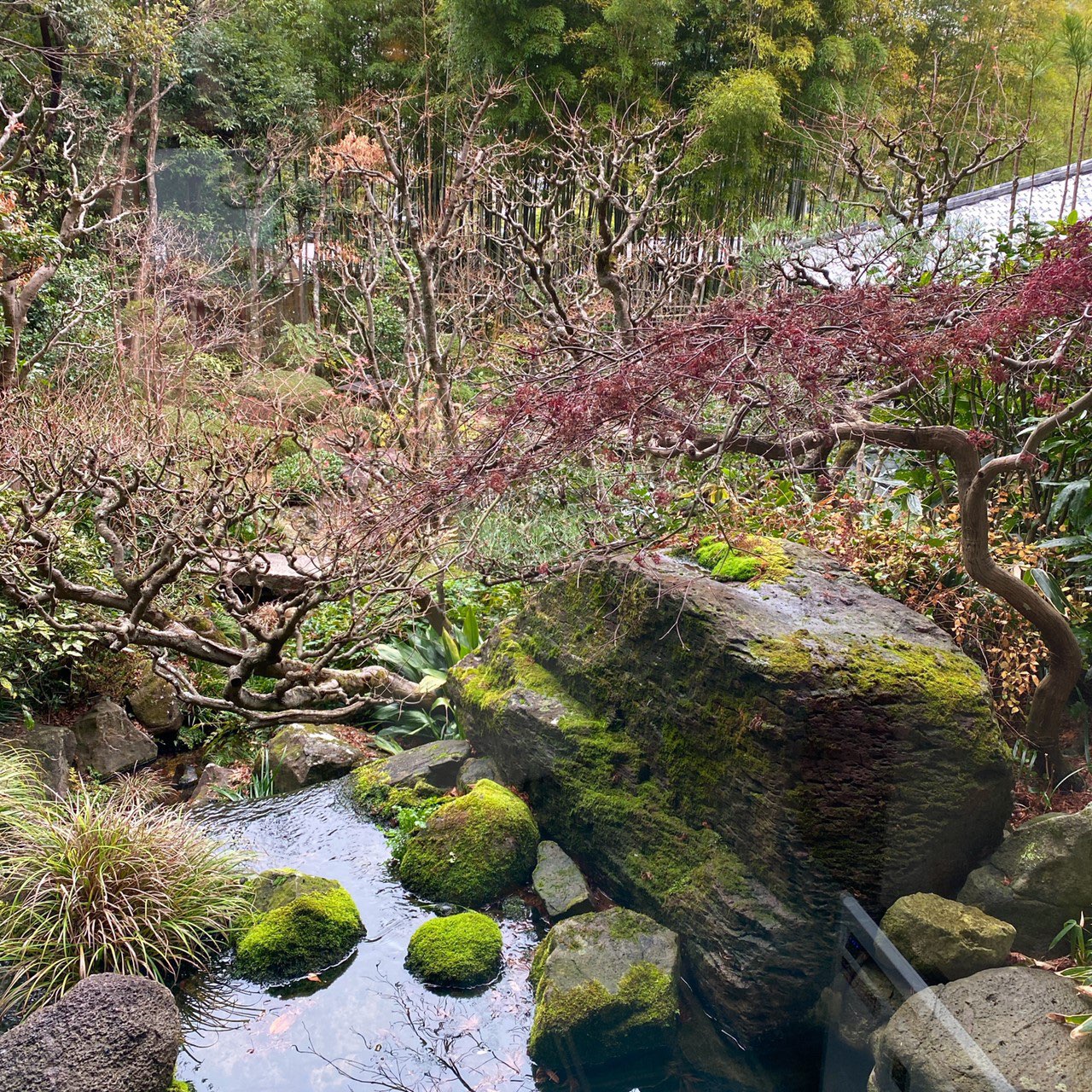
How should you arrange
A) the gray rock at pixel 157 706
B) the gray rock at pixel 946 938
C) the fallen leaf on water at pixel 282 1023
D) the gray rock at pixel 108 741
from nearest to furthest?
the gray rock at pixel 946 938 → the fallen leaf on water at pixel 282 1023 → the gray rock at pixel 108 741 → the gray rock at pixel 157 706

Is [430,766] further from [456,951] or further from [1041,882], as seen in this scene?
[1041,882]

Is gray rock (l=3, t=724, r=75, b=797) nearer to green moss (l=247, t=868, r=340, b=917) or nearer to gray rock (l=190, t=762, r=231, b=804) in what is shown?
gray rock (l=190, t=762, r=231, b=804)

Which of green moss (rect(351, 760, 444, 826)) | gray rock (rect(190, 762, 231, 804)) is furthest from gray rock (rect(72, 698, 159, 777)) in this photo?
green moss (rect(351, 760, 444, 826))

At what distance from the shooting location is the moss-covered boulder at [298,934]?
3201 mm

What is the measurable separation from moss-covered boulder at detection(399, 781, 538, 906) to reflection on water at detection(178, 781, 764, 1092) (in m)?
0.10

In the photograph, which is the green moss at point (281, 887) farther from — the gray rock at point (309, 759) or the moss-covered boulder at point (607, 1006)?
the moss-covered boulder at point (607, 1006)

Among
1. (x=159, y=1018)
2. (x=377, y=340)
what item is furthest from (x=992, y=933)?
(x=377, y=340)

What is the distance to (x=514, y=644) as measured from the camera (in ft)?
13.5

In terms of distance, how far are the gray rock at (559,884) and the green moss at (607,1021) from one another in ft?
1.64

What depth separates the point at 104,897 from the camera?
125 inches

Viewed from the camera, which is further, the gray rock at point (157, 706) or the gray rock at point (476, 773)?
the gray rock at point (157, 706)

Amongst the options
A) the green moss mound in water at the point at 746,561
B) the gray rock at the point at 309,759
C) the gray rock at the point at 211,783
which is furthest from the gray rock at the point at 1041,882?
the gray rock at the point at 211,783

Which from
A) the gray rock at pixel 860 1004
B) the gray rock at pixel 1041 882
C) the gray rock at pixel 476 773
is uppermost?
the gray rock at pixel 1041 882

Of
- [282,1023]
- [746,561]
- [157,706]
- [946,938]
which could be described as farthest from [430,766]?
[946,938]
